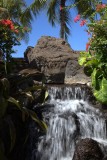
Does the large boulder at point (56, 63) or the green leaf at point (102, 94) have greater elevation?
the large boulder at point (56, 63)

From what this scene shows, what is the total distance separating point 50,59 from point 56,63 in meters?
0.37

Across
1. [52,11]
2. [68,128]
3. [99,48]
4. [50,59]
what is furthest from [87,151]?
[52,11]

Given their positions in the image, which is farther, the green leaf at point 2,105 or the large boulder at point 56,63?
the large boulder at point 56,63

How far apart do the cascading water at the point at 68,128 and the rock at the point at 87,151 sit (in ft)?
3.72

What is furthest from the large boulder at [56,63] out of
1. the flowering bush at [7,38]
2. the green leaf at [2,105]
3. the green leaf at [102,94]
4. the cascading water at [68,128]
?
the green leaf at [2,105]

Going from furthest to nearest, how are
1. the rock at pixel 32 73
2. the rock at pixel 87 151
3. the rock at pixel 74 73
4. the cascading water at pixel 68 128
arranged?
the rock at pixel 74 73
the rock at pixel 32 73
the cascading water at pixel 68 128
the rock at pixel 87 151

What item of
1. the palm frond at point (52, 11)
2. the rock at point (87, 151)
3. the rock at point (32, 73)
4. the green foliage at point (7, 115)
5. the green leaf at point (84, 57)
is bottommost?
the rock at point (87, 151)

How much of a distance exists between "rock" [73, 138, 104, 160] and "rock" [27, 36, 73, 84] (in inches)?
283

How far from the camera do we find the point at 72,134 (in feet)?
30.8

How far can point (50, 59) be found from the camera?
15258mm

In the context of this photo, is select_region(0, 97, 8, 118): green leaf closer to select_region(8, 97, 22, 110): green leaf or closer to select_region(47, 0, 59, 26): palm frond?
select_region(8, 97, 22, 110): green leaf

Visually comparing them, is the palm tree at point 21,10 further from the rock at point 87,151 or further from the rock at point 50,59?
the rock at point 87,151

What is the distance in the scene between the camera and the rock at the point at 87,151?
24.8 ft

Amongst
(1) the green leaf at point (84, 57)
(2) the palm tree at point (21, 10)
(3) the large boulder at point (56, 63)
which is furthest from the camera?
(2) the palm tree at point (21, 10)
